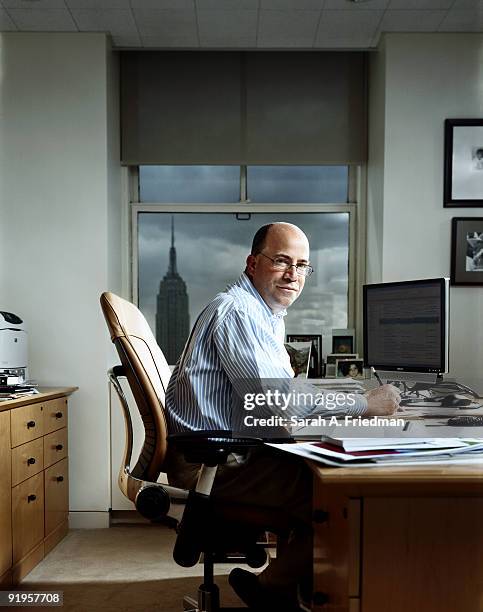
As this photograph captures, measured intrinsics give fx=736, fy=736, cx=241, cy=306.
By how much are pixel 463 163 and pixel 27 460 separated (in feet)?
8.17

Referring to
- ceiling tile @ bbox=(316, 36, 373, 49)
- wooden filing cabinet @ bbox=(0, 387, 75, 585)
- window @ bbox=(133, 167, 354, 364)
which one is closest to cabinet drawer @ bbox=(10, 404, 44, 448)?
wooden filing cabinet @ bbox=(0, 387, 75, 585)

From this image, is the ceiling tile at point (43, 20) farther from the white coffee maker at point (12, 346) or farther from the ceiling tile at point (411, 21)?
the ceiling tile at point (411, 21)

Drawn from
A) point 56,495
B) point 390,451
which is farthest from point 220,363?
point 56,495

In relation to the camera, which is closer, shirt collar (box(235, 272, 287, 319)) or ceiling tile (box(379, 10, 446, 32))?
shirt collar (box(235, 272, 287, 319))

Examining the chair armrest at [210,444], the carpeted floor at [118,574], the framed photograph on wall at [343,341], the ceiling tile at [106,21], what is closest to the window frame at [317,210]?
the framed photograph on wall at [343,341]

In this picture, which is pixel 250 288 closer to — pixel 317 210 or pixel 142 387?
pixel 142 387

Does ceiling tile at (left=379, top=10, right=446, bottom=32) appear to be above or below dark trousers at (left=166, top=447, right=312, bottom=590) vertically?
above

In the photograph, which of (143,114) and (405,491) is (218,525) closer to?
(405,491)

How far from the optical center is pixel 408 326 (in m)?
2.86

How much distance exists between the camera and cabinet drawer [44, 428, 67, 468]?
331 cm

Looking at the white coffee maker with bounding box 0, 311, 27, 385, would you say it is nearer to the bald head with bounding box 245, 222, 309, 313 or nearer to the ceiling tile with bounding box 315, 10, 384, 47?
the bald head with bounding box 245, 222, 309, 313

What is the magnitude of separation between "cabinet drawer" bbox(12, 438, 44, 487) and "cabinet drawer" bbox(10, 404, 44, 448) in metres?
0.03

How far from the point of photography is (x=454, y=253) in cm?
368

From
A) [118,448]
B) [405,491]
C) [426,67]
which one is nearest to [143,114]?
[426,67]
